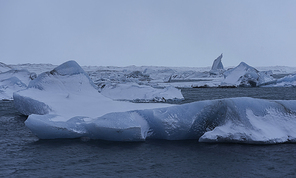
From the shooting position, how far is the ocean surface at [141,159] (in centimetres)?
499

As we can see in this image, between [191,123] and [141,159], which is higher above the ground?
[191,123]

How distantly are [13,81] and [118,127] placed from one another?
11.9 m

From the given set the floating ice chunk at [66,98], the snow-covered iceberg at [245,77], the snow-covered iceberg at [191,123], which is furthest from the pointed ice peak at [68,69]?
the snow-covered iceberg at [245,77]

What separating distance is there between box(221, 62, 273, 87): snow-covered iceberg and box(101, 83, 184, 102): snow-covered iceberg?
991 cm

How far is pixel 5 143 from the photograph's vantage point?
688 cm

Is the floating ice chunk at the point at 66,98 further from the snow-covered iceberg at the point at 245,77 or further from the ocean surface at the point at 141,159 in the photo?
the snow-covered iceberg at the point at 245,77

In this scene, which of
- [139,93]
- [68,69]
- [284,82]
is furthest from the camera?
[284,82]

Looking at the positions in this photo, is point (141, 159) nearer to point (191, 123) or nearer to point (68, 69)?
point (191, 123)

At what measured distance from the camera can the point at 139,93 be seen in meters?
14.7

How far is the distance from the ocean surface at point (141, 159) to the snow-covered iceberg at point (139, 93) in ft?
23.6

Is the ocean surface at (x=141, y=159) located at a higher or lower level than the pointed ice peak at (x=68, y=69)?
lower

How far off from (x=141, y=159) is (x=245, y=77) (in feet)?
62.0

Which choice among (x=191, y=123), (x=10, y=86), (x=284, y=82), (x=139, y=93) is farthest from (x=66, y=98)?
(x=284, y=82)

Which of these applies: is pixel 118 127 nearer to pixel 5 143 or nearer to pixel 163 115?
pixel 163 115
